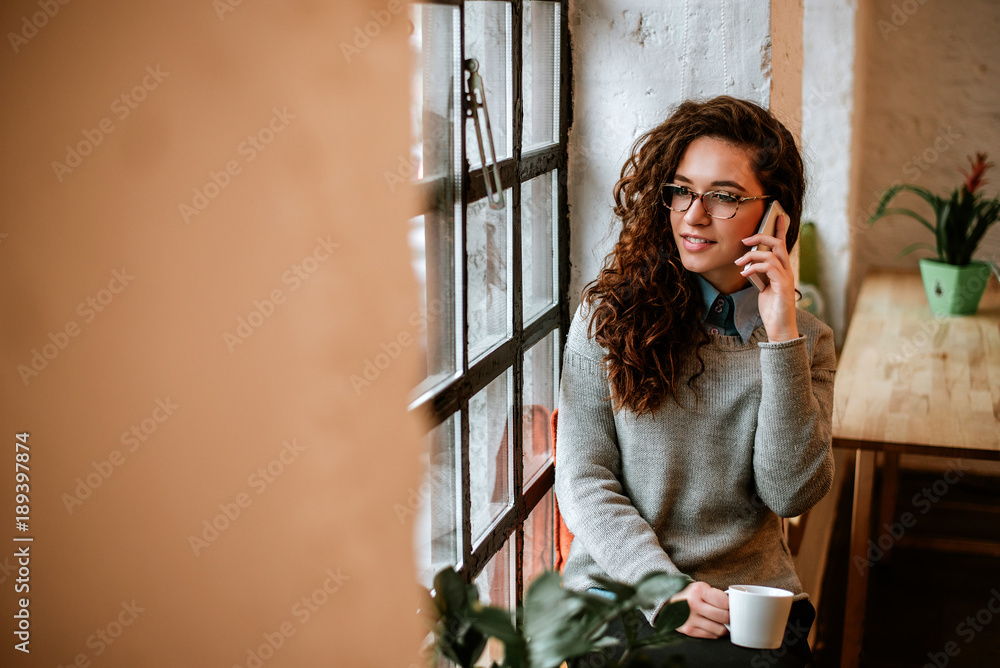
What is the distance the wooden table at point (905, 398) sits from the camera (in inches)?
79.5

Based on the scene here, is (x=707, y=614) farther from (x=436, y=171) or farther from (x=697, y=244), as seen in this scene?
(x=436, y=171)

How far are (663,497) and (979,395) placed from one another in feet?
4.54

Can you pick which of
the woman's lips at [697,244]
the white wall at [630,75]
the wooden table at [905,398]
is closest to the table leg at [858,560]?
the wooden table at [905,398]

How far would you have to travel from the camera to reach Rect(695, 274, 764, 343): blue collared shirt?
54.4 inches

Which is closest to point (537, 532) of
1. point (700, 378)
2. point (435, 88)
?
point (700, 378)

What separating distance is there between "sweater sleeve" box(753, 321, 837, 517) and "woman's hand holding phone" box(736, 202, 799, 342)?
22mm

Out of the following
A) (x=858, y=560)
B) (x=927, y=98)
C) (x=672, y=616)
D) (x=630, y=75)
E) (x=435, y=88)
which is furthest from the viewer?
(x=927, y=98)

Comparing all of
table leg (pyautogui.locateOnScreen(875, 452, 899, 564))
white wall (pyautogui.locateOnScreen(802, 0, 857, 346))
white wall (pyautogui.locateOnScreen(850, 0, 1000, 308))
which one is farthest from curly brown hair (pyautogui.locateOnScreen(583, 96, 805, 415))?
white wall (pyautogui.locateOnScreen(850, 0, 1000, 308))

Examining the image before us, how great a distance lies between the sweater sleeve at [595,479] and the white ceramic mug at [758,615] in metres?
0.14

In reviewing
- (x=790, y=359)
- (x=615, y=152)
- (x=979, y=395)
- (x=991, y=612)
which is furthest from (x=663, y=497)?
(x=991, y=612)

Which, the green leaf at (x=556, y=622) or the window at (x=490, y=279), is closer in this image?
the green leaf at (x=556, y=622)

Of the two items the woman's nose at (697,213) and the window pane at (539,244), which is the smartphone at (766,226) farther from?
the window pane at (539,244)

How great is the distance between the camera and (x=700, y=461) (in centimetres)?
135

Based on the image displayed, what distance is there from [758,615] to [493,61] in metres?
0.84
